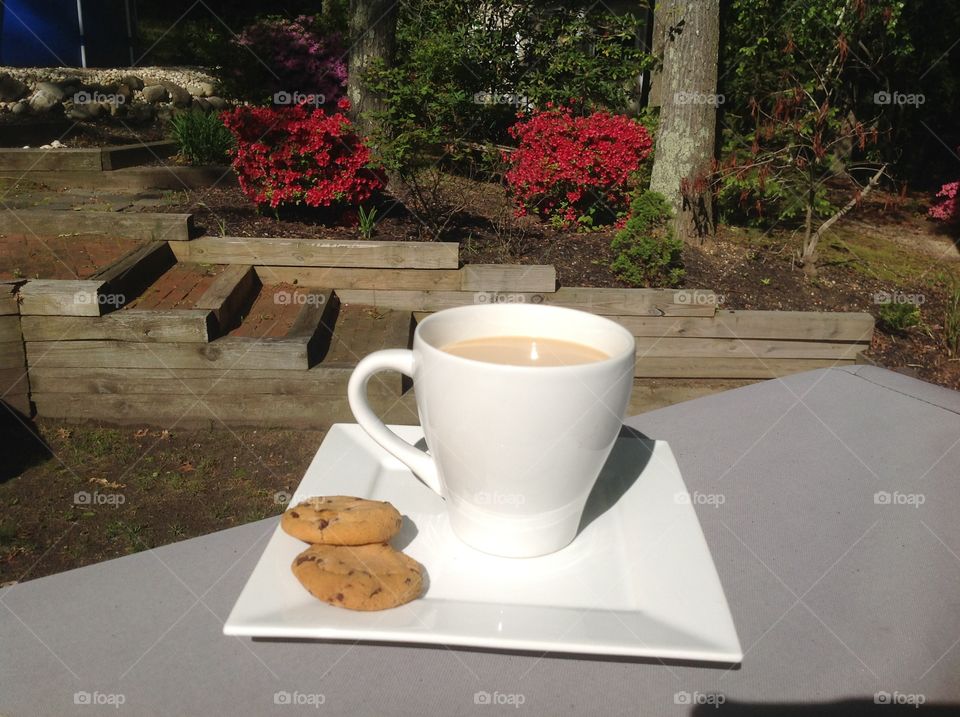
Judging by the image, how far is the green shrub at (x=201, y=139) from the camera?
24.0 feet

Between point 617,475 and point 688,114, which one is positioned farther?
point 688,114

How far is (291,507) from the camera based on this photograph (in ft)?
3.41

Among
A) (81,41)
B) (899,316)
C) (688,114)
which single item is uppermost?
(81,41)

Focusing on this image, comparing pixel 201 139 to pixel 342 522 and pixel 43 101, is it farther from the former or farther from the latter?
pixel 342 522

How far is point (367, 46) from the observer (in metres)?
6.56

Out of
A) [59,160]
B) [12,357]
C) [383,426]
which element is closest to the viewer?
[383,426]

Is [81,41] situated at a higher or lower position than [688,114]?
higher

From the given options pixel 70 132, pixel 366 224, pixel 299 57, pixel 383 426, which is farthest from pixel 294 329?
pixel 299 57

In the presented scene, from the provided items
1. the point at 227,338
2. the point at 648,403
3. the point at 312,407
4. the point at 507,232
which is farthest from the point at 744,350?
the point at 227,338

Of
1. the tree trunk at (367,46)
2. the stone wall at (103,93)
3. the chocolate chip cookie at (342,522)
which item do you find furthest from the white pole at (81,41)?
the chocolate chip cookie at (342,522)

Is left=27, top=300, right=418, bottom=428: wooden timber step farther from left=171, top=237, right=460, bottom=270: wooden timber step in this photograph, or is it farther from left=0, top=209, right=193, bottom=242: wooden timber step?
left=0, top=209, right=193, bottom=242: wooden timber step

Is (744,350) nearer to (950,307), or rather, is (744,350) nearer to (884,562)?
(950,307)

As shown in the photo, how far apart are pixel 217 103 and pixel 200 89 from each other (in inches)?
30.0

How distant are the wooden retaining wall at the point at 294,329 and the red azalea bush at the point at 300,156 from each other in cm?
61
